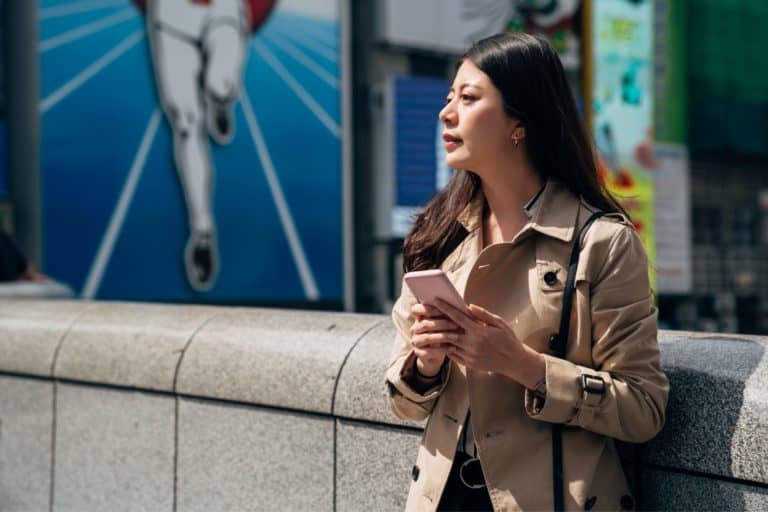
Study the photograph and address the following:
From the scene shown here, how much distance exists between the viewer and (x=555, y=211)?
2.37m

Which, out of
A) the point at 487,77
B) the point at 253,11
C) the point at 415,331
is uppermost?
the point at 253,11

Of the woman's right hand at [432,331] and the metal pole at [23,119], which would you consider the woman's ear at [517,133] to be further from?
the metal pole at [23,119]

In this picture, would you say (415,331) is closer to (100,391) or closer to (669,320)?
(100,391)

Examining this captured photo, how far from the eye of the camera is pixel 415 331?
225cm

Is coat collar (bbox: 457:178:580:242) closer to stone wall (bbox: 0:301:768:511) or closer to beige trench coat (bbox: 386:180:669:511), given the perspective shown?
beige trench coat (bbox: 386:180:669:511)

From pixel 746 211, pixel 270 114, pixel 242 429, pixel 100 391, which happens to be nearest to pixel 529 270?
pixel 242 429

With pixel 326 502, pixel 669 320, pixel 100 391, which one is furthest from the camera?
pixel 669 320

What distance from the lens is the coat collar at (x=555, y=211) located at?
2.32 meters

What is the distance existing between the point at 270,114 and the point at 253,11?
146 centimetres

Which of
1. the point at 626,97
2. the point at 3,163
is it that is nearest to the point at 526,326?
the point at 3,163

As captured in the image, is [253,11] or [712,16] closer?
[253,11]

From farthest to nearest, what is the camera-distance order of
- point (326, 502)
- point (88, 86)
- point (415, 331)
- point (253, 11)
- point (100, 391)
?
point (253, 11)
point (88, 86)
point (100, 391)
point (326, 502)
point (415, 331)

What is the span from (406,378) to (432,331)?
30 cm

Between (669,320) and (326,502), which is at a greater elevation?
(326,502)
